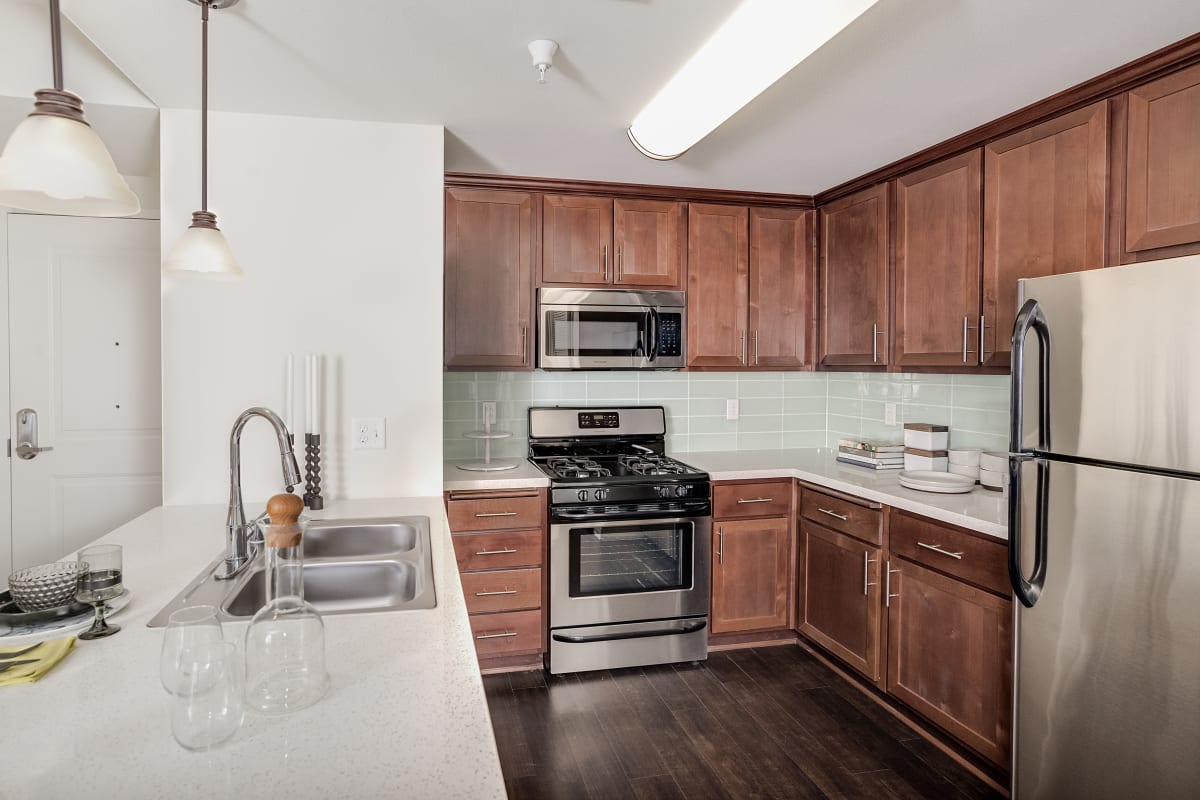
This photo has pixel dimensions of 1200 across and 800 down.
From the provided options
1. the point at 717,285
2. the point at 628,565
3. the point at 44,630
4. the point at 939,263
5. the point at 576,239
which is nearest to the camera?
the point at 44,630

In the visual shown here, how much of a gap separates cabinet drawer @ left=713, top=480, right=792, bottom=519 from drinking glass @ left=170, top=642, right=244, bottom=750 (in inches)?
97.6

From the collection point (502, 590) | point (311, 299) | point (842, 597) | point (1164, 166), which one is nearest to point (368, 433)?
point (311, 299)

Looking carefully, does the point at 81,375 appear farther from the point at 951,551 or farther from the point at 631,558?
the point at 951,551

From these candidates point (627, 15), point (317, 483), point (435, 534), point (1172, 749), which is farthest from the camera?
point (317, 483)

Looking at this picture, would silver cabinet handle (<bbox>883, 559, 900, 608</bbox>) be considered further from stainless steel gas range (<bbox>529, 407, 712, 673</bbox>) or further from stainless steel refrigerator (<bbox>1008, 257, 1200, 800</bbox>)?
stainless steel gas range (<bbox>529, 407, 712, 673</bbox>)

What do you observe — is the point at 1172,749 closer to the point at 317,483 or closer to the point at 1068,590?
the point at 1068,590

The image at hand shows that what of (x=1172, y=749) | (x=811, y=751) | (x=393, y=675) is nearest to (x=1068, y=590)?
(x=1172, y=749)

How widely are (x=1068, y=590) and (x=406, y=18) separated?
2.31m

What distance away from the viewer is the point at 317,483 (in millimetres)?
2410

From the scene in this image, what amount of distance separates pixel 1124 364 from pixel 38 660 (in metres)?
2.37

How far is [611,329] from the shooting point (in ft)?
11.1

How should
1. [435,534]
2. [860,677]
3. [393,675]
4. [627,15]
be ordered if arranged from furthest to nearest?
[860,677]
[435,534]
[627,15]
[393,675]

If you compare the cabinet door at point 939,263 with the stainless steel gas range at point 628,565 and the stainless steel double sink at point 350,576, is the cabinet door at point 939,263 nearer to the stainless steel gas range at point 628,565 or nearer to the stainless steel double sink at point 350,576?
the stainless steel gas range at point 628,565

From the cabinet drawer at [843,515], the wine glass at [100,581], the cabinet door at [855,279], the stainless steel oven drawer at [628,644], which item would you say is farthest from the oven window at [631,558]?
the wine glass at [100,581]
